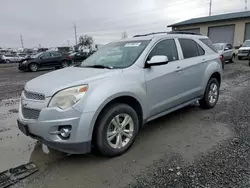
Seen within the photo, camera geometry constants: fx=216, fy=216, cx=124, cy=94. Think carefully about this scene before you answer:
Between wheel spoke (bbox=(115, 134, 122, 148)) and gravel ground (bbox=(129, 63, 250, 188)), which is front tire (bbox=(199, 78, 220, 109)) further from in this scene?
wheel spoke (bbox=(115, 134, 122, 148))

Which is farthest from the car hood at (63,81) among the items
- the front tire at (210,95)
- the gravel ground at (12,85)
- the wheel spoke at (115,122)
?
the gravel ground at (12,85)

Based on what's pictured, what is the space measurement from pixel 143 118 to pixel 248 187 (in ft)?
5.39

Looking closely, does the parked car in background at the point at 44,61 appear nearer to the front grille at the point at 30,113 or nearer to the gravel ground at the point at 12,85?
the gravel ground at the point at 12,85

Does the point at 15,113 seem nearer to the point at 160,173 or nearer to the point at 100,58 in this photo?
the point at 100,58

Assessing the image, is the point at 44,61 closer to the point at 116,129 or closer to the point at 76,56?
the point at 76,56

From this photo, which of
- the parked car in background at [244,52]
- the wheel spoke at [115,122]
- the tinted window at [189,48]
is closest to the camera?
the wheel spoke at [115,122]

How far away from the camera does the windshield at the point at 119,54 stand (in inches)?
138

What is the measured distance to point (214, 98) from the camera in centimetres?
527

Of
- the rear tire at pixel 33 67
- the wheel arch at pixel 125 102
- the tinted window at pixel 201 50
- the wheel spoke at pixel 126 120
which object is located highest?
the tinted window at pixel 201 50

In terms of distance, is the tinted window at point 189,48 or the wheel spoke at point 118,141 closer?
the wheel spoke at point 118,141

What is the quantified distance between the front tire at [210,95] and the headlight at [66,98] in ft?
10.8

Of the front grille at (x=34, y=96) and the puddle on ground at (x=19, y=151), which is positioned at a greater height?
the front grille at (x=34, y=96)

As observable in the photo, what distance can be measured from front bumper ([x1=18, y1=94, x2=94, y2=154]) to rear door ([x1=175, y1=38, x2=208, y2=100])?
2187 mm

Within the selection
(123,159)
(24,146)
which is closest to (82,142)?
(123,159)
